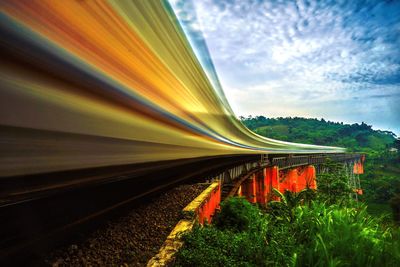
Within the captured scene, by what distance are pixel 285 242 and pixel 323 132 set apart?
86295mm

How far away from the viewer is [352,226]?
17.4ft

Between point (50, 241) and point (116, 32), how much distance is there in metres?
1.81

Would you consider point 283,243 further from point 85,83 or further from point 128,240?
point 85,83

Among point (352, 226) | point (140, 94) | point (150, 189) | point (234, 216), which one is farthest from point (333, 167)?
point (140, 94)

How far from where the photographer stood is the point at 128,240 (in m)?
2.90

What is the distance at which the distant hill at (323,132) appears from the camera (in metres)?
76.3

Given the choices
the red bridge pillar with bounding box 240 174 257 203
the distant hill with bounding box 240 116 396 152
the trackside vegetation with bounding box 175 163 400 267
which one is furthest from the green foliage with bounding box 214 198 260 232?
the distant hill with bounding box 240 116 396 152

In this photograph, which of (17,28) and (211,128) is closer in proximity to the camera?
(17,28)

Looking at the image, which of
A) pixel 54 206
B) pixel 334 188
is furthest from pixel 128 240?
pixel 334 188

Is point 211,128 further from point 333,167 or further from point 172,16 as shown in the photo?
point 333,167

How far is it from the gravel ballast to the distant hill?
72.2m

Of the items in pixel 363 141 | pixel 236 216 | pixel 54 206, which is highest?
pixel 363 141

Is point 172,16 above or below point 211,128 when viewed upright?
above

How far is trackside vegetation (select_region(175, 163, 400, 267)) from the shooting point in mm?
3164
